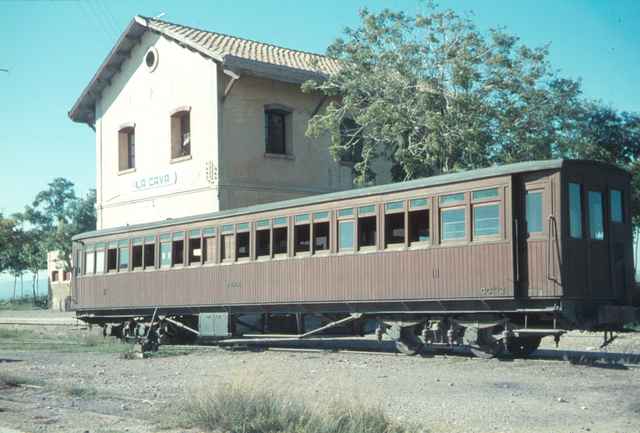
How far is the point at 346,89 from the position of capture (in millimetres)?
24000

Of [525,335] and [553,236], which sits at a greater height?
[553,236]

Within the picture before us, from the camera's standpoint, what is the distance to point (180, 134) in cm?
2769

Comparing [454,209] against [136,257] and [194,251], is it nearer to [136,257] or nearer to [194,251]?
[194,251]

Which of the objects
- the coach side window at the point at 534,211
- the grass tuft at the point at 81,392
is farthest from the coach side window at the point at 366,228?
the grass tuft at the point at 81,392

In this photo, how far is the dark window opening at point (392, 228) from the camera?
15922 mm

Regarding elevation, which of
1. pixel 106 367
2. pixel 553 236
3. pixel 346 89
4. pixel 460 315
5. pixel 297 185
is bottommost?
pixel 106 367

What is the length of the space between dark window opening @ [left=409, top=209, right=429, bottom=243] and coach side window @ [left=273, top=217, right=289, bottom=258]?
3.56 metres

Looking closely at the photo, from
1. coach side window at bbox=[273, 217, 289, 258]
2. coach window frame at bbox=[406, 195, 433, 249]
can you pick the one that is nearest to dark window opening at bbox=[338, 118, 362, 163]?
coach side window at bbox=[273, 217, 289, 258]

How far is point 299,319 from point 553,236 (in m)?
6.75

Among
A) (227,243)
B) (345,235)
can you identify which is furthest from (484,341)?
(227,243)

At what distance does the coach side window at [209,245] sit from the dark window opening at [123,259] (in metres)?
3.59

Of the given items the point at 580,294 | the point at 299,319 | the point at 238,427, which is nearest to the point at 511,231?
the point at 580,294

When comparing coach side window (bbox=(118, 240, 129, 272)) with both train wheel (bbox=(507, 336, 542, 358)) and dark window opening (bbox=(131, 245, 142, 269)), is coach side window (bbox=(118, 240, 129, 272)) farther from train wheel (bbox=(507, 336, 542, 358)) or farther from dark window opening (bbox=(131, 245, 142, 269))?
train wheel (bbox=(507, 336, 542, 358))

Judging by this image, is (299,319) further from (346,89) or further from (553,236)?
(346,89)
